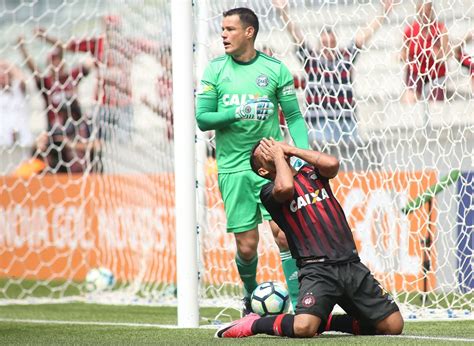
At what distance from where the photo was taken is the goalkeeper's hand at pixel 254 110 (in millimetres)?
6238

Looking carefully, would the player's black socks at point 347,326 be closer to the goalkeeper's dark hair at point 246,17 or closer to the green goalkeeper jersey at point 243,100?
the green goalkeeper jersey at point 243,100

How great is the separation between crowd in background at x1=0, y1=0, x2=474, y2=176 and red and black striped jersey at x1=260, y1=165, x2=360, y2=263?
2.65 metres

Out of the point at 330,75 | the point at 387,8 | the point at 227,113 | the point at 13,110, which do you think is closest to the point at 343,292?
the point at 227,113

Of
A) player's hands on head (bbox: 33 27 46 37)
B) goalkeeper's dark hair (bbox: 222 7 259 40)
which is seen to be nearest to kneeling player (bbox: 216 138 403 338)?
goalkeeper's dark hair (bbox: 222 7 259 40)

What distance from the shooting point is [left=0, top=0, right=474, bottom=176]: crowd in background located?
26.7 feet

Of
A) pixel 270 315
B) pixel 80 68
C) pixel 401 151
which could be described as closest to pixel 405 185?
pixel 401 151

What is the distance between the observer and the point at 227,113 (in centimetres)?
635

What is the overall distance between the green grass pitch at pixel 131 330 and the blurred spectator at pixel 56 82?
128 inches

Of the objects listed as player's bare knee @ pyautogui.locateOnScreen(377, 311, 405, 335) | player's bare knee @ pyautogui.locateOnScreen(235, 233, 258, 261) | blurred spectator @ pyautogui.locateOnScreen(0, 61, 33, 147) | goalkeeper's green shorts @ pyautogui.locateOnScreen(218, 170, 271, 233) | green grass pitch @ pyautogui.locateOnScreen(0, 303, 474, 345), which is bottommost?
green grass pitch @ pyautogui.locateOnScreen(0, 303, 474, 345)

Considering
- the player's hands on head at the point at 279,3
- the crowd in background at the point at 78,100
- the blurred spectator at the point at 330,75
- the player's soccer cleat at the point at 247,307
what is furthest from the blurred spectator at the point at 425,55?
the player's soccer cleat at the point at 247,307

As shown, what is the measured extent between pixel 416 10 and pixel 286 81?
187 cm

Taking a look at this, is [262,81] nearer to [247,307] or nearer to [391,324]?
[247,307]

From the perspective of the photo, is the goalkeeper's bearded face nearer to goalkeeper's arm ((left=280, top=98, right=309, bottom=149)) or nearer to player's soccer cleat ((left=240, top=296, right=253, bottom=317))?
goalkeeper's arm ((left=280, top=98, right=309, bottom=149))

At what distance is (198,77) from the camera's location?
846cm
